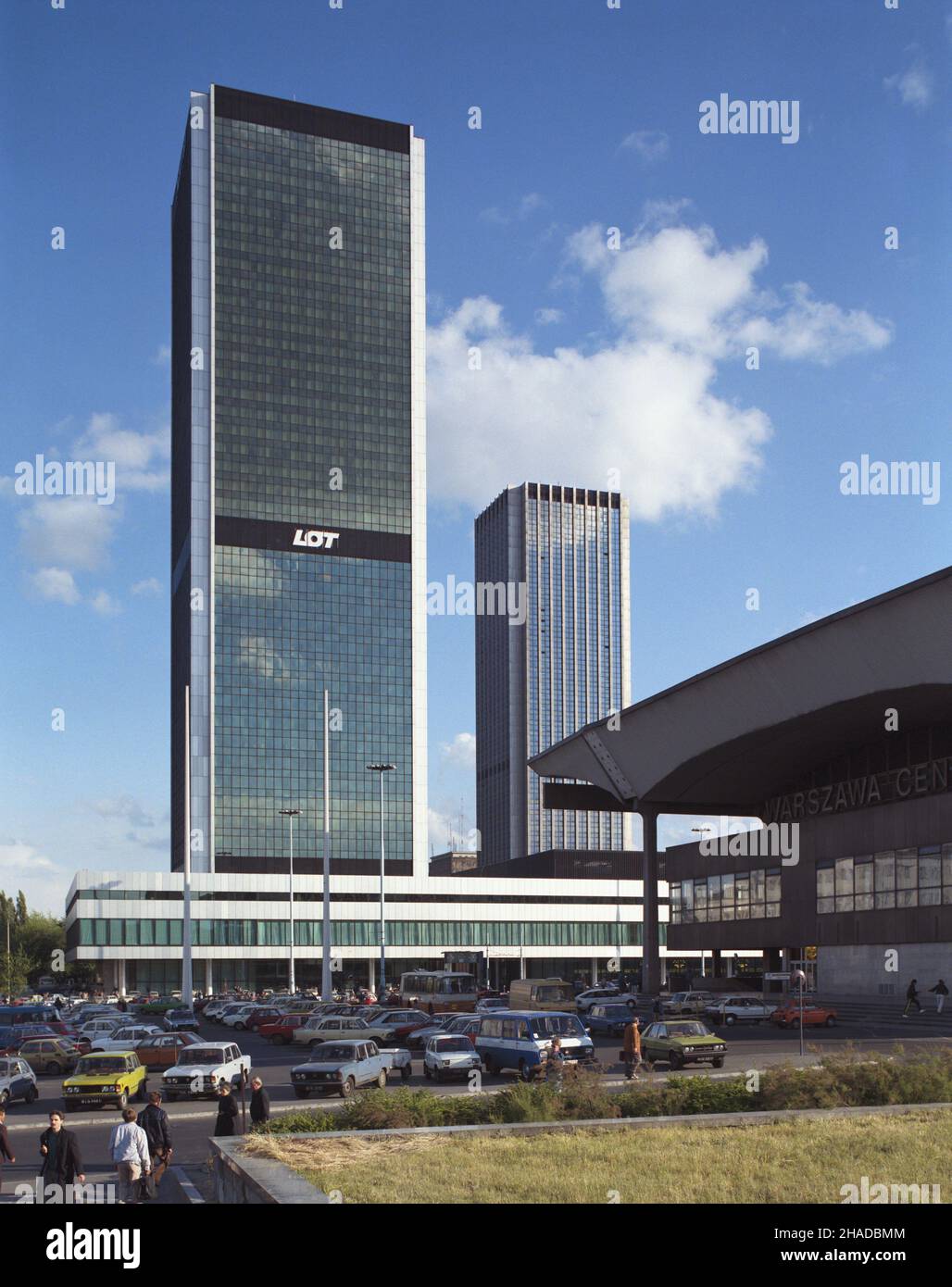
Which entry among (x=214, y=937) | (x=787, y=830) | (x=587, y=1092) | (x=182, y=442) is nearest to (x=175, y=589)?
(x=182, y=442)

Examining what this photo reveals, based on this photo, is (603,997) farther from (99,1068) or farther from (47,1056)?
(99,1068)

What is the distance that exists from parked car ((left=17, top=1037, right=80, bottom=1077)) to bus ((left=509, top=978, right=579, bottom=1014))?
19.3 meters

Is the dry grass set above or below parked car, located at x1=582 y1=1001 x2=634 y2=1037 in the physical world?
above

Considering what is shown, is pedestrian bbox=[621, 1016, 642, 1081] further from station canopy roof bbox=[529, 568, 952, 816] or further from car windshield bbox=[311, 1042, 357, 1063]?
station canopy roof bbox=[529, 568, 952, 816]

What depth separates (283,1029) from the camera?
56625 millimetres

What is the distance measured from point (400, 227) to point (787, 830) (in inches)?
4875

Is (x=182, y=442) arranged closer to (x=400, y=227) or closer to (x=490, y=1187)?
→ (x=400, y=227)

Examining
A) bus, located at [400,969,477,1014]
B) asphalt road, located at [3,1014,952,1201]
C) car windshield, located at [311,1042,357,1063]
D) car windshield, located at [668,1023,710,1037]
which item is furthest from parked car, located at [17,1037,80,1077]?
bus, located at [400,969,477,1014]

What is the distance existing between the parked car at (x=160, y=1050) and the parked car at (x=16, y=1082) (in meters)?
7.63

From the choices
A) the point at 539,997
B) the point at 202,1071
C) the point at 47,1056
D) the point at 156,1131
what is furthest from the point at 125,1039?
the point at 156,1131

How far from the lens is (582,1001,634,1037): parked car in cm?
5422

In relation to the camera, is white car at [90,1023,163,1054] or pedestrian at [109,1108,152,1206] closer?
pedestrian at [109,1108,152,1206]

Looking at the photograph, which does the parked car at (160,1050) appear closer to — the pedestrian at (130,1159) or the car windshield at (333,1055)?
the car windshield at (333,1055)

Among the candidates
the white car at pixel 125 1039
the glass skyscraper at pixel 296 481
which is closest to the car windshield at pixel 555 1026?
the white car at pixel 125 1039
